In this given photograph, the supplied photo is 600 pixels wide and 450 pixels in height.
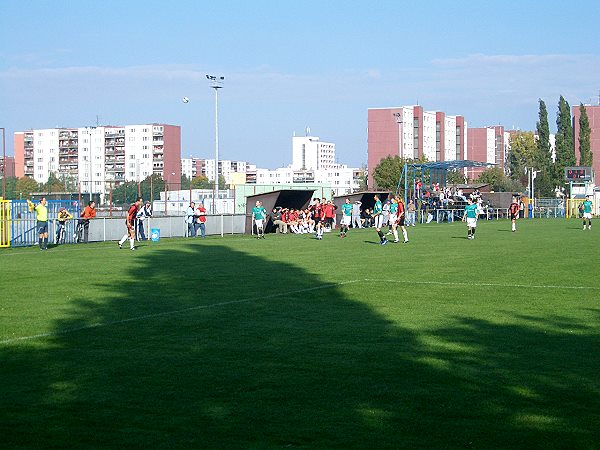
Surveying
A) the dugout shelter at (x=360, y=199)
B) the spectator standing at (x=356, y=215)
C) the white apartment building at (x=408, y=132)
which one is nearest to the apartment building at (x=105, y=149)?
the white apartment building at (x=408, y=132)

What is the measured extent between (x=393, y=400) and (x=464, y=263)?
16832 mm

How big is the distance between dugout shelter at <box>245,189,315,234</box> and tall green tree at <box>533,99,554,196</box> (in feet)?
231

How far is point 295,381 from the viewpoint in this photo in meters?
8.98

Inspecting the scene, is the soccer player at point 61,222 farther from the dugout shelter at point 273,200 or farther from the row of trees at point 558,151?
the row of trees at point 558,151

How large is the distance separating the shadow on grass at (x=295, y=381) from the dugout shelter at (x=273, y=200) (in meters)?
34.8

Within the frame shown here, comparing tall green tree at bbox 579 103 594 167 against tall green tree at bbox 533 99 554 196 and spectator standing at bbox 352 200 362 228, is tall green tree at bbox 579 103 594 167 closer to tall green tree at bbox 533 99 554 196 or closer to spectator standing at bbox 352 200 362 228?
tall green tree at bbox 533 99 554 196

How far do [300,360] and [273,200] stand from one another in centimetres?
3982

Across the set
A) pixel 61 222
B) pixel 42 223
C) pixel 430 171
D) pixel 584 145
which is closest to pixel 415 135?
pixel 584 145

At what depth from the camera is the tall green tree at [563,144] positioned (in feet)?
371

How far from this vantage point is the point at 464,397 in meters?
8.29

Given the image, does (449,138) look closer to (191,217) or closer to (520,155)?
(520,155)

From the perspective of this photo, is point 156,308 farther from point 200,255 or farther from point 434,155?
point 434,155

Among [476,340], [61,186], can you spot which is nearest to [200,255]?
[476,340]

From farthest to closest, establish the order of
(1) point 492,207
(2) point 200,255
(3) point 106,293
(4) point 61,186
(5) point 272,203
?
(1) point 492,207
(4) point 61,186
(5) point 272,203
(2) point 200,255
(3) point 106,293
